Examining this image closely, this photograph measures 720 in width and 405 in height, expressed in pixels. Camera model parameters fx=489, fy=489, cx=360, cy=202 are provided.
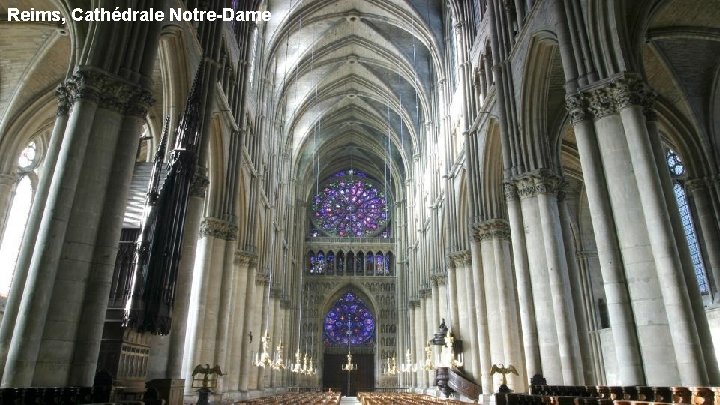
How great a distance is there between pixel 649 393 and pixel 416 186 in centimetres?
3106

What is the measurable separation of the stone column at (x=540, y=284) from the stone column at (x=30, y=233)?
483 inches

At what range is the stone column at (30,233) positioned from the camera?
855 centimetres

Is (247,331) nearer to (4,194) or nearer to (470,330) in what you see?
(470,330)

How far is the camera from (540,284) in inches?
551

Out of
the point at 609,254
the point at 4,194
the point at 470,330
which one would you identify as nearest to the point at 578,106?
the point at 609,254

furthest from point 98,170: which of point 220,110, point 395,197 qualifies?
point 395,197

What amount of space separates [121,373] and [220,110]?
1024 centimetres

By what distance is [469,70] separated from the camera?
22.2 metres

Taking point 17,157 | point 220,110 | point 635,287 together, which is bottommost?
point 635,287

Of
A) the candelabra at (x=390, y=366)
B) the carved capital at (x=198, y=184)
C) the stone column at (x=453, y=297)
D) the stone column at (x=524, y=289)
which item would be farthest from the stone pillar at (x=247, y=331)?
the candelabra at (x=390, y=366)

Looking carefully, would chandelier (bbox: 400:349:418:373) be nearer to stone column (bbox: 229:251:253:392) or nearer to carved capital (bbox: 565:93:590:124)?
stone column (bbox: 229:251:253:392)

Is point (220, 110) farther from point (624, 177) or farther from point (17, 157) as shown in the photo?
point (624, 177)

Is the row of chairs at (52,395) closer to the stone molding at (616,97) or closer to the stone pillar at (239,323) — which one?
the stone molding at (616,97)

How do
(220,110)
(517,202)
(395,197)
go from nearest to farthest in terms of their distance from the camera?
(517,202) → (220,110) → (395,197)
